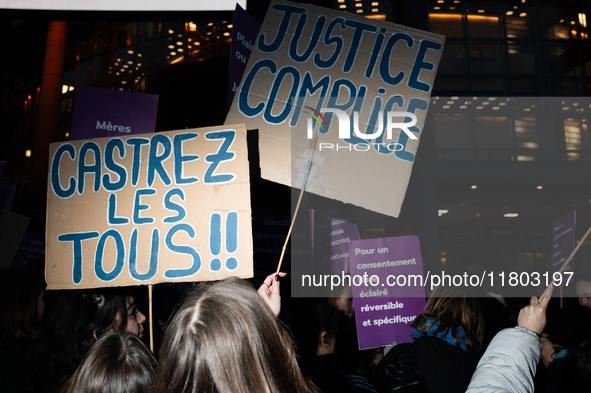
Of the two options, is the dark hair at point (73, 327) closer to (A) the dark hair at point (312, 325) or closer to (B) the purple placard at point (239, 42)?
(A) the dark hair at point (312, 325)

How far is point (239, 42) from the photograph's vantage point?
141 inches

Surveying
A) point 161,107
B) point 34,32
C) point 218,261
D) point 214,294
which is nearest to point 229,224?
point 218,261

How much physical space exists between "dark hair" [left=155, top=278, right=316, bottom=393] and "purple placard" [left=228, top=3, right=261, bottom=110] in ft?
8.32

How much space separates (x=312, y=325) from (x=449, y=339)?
94 centimetres

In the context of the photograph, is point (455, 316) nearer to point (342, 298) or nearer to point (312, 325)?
point (312, 325)

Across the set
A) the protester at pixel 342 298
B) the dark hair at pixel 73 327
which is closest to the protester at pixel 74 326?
the dark hair at pixel 73 327

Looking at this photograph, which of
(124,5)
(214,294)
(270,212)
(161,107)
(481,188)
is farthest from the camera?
(481,188)

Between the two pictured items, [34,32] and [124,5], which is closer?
[124,5]

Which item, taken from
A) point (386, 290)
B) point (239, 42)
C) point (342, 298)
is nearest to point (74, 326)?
point (239, 42)

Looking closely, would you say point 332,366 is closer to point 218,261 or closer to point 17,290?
point 218,261

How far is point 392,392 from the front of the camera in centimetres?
280

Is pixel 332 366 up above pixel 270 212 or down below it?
below

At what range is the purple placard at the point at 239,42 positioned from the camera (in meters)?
3.49

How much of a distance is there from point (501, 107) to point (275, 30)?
13772 mm
